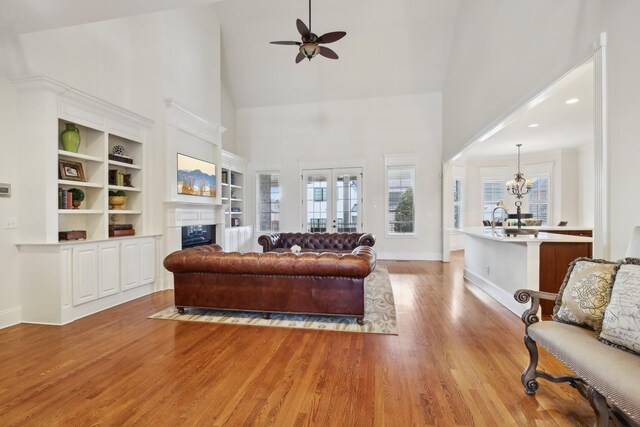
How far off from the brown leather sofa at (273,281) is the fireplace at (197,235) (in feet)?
6.68

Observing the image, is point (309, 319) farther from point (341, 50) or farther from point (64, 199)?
point (341, 50)

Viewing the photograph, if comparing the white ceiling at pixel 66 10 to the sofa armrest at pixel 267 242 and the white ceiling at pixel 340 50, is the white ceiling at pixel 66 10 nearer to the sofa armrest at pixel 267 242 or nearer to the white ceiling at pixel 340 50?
the sofa armrest at pixel 267 242

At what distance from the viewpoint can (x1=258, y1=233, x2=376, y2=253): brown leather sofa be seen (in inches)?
245

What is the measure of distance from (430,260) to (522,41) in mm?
5371

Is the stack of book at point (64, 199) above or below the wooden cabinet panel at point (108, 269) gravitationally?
above

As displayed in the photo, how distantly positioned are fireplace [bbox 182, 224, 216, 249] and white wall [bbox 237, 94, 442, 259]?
245 cm

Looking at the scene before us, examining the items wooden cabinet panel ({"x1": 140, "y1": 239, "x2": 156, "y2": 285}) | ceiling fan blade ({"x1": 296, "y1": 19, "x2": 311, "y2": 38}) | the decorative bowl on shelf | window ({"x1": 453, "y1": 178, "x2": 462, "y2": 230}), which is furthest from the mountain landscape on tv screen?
window ({"x1": 453, "y1": 178, "x2": 462, "y2": 230})

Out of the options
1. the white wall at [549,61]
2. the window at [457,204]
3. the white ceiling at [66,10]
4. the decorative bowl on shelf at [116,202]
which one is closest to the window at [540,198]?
the window at [457,204]

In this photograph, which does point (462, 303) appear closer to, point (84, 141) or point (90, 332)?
point (90, 332)

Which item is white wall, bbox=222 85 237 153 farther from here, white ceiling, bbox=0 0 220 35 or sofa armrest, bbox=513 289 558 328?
sofa armrest, bbox=513 289 558 328

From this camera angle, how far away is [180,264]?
354cm

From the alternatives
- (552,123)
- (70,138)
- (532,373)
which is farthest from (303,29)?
(552,123)

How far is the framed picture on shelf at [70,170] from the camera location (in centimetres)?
367

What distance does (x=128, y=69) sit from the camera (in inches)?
180
